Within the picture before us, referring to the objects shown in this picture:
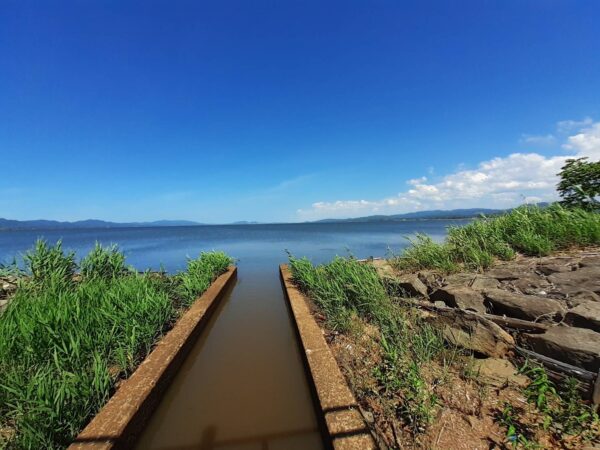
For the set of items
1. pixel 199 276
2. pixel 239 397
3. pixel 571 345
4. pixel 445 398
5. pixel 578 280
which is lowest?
pixel 239 397

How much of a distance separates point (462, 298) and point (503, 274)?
5.39 ft

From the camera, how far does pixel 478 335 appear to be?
342 centimetres

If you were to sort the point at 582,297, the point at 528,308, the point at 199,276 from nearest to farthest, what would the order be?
1. the point at 528,308
2. the point at 582,297
3. the point at 199,276

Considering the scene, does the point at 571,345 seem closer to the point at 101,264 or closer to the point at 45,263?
the point at 101,264

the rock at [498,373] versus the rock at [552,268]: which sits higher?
the rock at [552,268]

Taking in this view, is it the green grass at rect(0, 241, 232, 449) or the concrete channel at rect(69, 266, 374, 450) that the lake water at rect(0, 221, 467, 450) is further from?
the green grass at rect(0, 241, 232, 449)

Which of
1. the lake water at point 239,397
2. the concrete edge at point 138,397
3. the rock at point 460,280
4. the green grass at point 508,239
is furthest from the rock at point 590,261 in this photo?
the concrete edge at point 138,397

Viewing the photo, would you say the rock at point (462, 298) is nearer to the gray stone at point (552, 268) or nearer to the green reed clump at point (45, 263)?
the gray stone at point (552, 268)

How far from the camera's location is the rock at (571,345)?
104 inches

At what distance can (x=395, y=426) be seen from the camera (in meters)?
2.46

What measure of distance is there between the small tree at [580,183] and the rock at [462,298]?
5.97m

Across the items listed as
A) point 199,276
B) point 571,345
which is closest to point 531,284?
point 571,345

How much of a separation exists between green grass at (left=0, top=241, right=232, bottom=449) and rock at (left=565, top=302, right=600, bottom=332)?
510cm

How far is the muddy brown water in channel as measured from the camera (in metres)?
2.72
